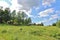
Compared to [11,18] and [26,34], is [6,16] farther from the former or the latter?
[26,34]

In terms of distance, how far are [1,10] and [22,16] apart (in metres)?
12.7

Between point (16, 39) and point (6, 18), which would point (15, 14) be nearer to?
point (6, 18)

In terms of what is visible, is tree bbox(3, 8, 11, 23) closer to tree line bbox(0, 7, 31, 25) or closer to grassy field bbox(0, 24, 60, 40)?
tree line bbox(0, 7, 31, 25)

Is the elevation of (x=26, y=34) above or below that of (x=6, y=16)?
below

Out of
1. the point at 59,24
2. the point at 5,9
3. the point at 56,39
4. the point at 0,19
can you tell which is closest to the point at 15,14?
the point at 5,9

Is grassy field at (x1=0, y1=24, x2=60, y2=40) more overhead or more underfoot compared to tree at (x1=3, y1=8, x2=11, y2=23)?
more underfoot

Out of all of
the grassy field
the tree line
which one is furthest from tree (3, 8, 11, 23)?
the grassy field

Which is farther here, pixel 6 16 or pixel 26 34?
pixel 6 16

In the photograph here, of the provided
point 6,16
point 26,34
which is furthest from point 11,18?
point 26,34

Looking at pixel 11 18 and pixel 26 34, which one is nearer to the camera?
pixel 26 34

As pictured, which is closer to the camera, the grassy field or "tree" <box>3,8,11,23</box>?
the grassy field

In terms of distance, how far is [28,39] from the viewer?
17.5 meters

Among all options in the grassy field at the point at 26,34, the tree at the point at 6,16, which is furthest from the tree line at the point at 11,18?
the grassy field at the point at 26,34

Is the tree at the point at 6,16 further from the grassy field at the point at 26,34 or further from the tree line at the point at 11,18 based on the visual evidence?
the grassy field at the point at 26,34
